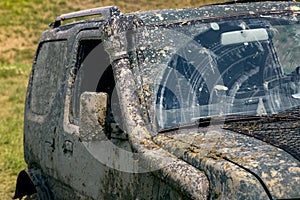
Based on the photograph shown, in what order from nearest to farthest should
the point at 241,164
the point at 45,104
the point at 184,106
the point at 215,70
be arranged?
1. the point at 241,164
2. the point at 184,106
3. the point at 215,70
4. the point at 45,104

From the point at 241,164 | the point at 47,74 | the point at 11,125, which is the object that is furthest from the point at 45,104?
the point at 11,125

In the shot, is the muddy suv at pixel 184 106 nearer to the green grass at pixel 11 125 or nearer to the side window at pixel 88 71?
the side window at pixel 88 71

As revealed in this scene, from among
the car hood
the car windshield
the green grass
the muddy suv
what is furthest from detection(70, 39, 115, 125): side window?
the green grass

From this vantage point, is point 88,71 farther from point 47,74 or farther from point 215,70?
point 215,70

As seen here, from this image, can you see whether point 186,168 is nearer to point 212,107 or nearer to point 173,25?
point 212,107

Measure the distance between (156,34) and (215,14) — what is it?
Result: 0.44 m

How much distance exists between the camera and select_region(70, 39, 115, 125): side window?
456cm

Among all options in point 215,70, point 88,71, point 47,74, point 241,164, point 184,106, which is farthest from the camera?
point 47,74

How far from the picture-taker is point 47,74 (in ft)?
17.8

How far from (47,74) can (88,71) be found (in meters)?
0.77

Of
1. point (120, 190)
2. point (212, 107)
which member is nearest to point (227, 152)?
point (212, 107)

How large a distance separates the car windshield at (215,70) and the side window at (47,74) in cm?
132

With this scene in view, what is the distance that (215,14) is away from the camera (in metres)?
4.13

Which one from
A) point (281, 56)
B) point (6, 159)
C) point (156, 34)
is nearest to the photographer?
point (156, 34)
